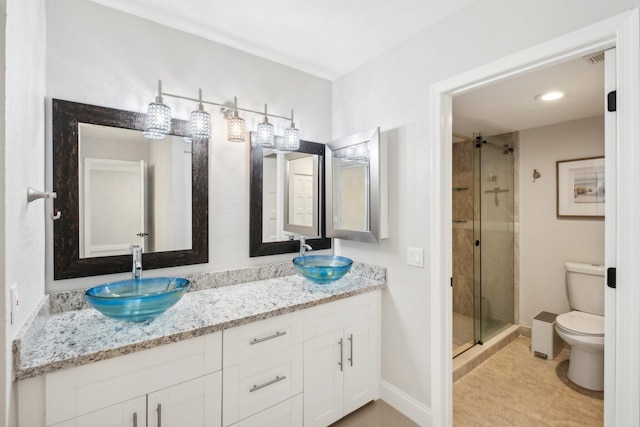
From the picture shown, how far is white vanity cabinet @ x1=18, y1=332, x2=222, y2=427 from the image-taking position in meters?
1.07

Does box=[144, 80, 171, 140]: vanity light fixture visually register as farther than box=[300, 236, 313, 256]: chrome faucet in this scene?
No

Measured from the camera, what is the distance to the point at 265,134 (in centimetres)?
204

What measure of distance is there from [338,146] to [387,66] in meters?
0.64

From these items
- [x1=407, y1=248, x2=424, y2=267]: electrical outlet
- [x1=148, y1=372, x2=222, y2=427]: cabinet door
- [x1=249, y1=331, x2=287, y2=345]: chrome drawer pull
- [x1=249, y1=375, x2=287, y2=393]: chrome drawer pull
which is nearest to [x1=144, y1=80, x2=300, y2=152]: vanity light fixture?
[x1=407, y1=248, x2=424, y2=267]: electrical outlet

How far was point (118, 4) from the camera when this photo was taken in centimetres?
163

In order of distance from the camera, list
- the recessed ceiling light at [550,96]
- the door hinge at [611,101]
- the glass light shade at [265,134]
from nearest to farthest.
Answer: the door hinge at [611,101] < the glass light shade at [265,134] < the recessed ceiling light at [550,96]

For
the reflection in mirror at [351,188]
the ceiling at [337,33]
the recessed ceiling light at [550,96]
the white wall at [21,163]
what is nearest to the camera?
the white wall at [21,163]

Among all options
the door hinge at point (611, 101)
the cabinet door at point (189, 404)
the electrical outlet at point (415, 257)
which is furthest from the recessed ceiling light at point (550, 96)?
the cabinet door at point (189, 404)

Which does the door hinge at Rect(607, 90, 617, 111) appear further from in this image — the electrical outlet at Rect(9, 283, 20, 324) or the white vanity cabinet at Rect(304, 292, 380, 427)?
the electrical outlet at Rect(9, 283, 20, 324)

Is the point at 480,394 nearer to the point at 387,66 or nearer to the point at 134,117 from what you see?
the point at 387,66

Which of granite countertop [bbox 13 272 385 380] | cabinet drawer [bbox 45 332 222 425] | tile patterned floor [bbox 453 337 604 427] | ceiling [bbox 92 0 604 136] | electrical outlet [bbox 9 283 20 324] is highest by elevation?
ceiling [bbox 92 0 604 136]

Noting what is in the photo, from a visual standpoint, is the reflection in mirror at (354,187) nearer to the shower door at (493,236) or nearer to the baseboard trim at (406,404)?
the baseboard trim at (406,404)

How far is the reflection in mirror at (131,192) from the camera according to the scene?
1584 millimetres

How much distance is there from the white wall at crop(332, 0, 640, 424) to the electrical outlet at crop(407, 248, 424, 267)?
34 millimetres
